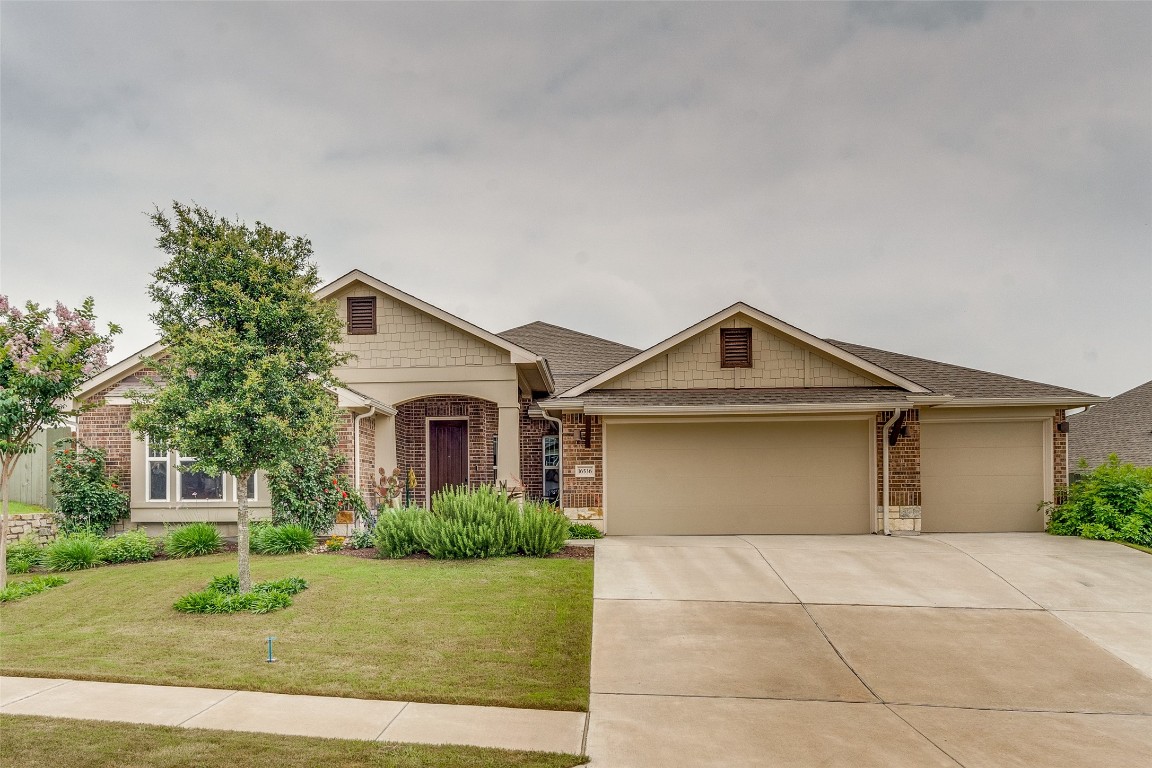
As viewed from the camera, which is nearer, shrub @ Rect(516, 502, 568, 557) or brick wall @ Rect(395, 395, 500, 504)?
shrub @ Rect(516, 502, 568, 557)


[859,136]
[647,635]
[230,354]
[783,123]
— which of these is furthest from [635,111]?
[647,635]

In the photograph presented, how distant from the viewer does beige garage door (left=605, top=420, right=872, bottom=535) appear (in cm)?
1344

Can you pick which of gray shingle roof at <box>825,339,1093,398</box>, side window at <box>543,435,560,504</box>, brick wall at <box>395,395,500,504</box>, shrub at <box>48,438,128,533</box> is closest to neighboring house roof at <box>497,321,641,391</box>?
side window at <box>543,435,560,504</box>

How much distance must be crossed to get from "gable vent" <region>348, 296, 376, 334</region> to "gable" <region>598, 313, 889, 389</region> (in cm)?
551

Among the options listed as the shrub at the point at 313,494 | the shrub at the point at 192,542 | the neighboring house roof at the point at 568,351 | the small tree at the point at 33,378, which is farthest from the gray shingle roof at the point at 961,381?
the small tree at the point at 33,378

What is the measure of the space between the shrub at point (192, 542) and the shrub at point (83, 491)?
1.95 meters

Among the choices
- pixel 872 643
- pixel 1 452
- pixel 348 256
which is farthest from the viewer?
pixel 348 256

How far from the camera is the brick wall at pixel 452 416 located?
16141mm

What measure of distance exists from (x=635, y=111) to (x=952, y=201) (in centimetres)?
836

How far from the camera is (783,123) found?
1675 cm

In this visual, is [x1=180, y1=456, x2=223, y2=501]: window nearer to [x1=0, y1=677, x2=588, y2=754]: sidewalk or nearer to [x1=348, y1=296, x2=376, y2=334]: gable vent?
[x1=348, y1=296, x2=376, y2=334]: gable vent

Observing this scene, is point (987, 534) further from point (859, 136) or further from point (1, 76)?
point (1, 76)

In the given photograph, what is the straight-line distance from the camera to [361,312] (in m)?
15.2

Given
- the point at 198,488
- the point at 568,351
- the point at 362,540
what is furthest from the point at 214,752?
the point at 568,351
